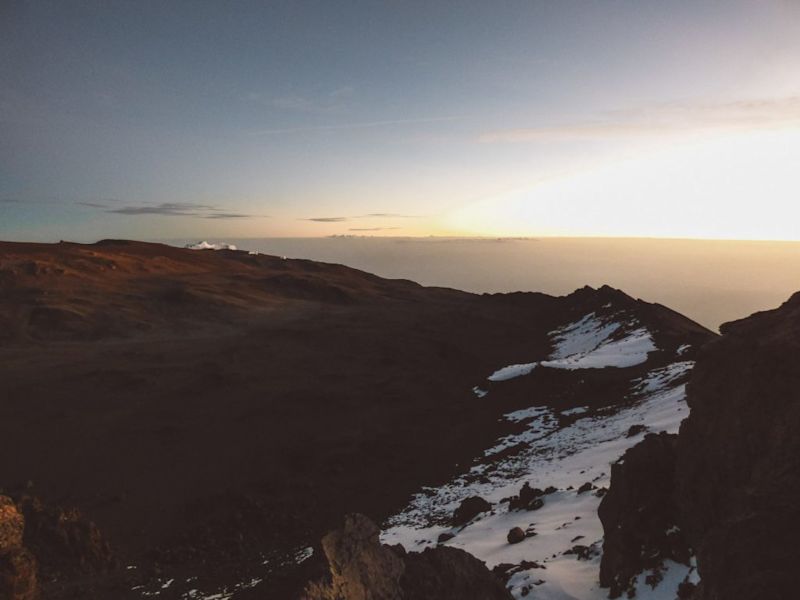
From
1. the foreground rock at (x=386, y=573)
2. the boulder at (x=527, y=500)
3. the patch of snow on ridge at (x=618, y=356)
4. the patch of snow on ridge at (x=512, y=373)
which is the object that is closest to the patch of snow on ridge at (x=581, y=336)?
the patch of snow on ridge at (x=618, y=356)

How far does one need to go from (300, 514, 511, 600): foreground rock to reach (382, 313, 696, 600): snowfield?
1.99m

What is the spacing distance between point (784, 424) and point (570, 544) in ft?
24.4

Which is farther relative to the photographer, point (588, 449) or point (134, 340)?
point (134, 340)

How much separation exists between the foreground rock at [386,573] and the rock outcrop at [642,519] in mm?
2232

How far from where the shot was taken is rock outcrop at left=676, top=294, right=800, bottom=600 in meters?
5.87

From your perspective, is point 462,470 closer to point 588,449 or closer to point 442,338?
point 588,449

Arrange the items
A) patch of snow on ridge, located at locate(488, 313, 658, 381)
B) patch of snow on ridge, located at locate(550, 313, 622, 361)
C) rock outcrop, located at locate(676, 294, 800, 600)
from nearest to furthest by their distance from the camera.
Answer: rock outcrop, located at locate(676, 294, 800, 600)
patch of snow on ridge, located at locate(488, 313, 658, 381)
patch of snow on ridge, located at locate(550, 313, 622, 361)

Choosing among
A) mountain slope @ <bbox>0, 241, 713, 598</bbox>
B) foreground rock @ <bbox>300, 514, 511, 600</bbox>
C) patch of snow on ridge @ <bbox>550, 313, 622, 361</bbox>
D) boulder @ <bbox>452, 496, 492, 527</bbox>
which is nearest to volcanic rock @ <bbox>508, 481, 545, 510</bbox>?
boulder @ <bbox>452, 496, 492, 527</bbox>

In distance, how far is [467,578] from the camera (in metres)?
8.30

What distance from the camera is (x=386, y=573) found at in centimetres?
776

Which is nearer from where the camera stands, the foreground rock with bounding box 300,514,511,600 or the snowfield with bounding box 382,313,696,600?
the foreground rock with bounding box 300,514,511,600

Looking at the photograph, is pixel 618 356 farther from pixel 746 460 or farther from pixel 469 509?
pixel 746 460

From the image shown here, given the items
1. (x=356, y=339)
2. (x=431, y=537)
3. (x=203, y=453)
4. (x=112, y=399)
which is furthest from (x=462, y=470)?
(x=356, y=339)

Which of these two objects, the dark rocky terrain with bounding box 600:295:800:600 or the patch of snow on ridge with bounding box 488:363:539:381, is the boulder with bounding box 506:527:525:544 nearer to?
the dark rocky terrain with bounding box 600:295:800:600
